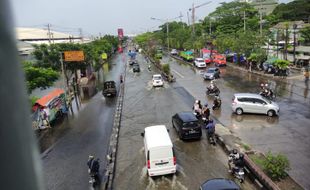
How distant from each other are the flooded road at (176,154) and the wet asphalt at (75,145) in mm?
1266

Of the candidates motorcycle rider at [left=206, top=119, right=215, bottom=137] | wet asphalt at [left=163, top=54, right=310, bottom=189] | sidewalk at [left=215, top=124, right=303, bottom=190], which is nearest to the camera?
sidewalk at [left=215, top=124, right=303, bottom=190]

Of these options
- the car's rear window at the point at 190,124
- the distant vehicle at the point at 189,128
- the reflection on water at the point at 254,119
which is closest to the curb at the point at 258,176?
Result: the distant vehicle at the point at 189,128

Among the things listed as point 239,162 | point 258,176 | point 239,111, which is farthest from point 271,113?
point 258,176

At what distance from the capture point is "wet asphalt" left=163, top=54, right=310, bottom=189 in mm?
15836

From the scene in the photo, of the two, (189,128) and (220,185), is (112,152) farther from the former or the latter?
(220,185)

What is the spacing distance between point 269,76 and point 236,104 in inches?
713

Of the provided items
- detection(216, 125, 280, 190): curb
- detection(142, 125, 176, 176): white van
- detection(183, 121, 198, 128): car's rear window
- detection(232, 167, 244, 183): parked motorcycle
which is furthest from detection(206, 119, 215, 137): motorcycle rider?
detection(142, 125, 176, 176): white van

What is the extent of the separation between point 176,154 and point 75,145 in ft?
21.5

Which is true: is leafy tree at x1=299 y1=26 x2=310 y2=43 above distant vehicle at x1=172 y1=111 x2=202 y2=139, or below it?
above

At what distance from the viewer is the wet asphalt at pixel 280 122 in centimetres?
1584

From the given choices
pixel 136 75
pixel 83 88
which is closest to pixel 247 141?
pixel 83 88

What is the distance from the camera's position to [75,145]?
1964 cm

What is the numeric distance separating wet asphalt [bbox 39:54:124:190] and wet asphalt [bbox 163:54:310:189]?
830cm

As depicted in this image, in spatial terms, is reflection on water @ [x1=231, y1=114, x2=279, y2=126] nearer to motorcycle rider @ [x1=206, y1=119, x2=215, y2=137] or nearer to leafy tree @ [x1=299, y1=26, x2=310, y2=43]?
motorcycle rider @ [x1=206, y1=119, x2=215, y2=137]
